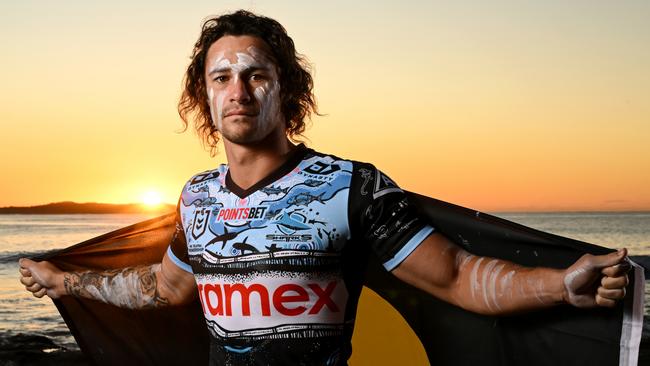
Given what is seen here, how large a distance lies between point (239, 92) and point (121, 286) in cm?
135

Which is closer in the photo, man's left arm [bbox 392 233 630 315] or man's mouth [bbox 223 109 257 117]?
man's left arm [bbox 392 233 630 315]

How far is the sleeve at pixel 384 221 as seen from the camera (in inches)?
122

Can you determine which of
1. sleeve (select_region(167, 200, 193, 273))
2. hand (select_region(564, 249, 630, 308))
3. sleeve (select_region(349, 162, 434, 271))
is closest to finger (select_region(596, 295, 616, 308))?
hand (select_region(564, 249, 630, 308))

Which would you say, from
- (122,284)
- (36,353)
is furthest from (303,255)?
(36,353)

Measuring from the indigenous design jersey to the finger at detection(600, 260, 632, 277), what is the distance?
74 cm

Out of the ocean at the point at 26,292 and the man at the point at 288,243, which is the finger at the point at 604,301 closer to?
the man at the point at 288,243

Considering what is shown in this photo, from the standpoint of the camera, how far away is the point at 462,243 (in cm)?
344

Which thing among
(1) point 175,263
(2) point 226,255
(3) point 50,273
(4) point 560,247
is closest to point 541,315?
(4) point 560,247

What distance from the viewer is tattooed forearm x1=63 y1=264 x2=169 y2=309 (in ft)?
13.3

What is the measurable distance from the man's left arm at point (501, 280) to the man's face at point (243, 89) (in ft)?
2.83

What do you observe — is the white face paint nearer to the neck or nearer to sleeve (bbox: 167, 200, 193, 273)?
the neck

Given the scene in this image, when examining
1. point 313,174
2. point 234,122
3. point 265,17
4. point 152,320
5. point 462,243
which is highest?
point 265,17

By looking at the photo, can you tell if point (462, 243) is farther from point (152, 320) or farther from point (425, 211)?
point (152, 320)

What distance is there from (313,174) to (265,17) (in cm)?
88
